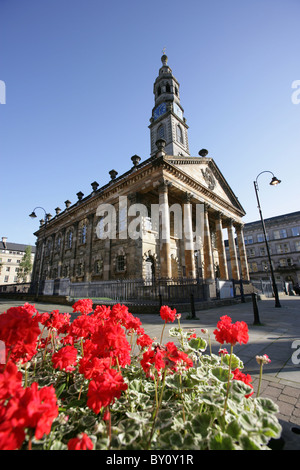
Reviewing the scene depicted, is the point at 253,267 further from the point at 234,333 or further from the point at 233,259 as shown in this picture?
the point at 234,333

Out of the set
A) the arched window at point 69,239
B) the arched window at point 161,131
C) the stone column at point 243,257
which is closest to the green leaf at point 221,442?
the stone column at point 243,257

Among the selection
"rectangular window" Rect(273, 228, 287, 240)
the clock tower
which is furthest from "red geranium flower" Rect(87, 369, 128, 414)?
"rectangular window" Rect(273, 228, 287, 240)

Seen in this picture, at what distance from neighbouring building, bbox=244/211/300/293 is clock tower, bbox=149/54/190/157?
28035mm

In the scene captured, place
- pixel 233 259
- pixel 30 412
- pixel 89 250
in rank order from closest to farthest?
pixel 30 412, pixel 89 250, pixel 233 259

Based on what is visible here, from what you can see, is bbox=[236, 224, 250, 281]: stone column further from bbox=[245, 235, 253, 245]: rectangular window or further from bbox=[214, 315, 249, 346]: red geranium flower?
bbox=[214, 315, 249, 346]: red geranium flower

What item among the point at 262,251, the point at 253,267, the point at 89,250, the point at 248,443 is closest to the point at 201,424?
the point at 248,443

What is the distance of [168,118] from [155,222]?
58.1 ft

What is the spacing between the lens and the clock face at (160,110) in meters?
29.6

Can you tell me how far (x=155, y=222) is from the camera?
62.4 feet

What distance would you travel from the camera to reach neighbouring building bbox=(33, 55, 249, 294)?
53.8ft

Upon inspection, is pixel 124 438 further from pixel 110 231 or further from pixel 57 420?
pixel 110 231
